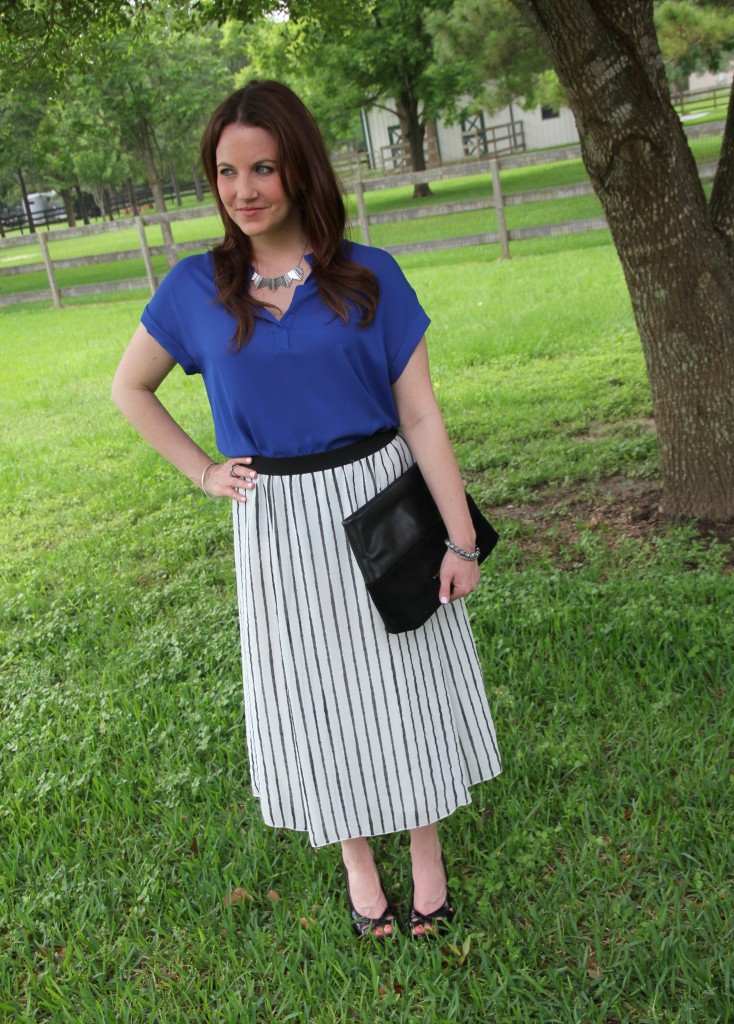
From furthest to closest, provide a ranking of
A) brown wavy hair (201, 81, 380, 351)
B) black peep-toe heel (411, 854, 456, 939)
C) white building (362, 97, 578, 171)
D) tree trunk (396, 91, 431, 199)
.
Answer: white building (362, 97, 578, 171)
tree trunk (396, 91, 431, 199)
black peep-toe heel (411, 854, 456, 939)
brown wavy hair (201, 81, 380, 351)

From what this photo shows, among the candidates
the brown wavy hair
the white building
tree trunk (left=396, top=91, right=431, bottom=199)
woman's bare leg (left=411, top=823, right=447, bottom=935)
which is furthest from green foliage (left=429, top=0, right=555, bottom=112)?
woman's bare leg (left=411, top=823, right=447, bottom=935)

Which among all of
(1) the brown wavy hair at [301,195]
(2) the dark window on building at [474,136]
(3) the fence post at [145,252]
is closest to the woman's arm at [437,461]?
(1) the brown wavy hair at [301,195]

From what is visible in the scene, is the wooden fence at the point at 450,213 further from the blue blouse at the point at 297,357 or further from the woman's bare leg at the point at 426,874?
the woman's bare leg at the point at 426,874

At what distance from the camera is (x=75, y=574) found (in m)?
5.15

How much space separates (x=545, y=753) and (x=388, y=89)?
2840 cm

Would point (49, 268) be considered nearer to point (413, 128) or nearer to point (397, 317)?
point (413, 128)

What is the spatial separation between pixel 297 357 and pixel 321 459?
0.81ft

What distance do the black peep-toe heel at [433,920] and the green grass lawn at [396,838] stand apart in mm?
46

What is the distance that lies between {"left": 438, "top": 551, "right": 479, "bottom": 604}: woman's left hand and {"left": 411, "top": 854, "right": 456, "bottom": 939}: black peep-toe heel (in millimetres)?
821

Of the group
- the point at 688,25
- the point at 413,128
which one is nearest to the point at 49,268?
the point at 688,25

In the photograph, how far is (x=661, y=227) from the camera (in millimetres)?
4039

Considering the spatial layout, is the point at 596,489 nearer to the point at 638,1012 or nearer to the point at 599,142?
the point at 599,142

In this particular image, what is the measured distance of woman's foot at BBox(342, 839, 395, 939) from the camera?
2.60 m

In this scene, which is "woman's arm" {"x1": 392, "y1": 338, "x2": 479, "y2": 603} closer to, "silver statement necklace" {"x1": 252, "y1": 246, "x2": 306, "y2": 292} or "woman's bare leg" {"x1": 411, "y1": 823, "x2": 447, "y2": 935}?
"silver statement necklace" {"x1": 252, "y1": 246, "x2": 306, "y2": 292}
